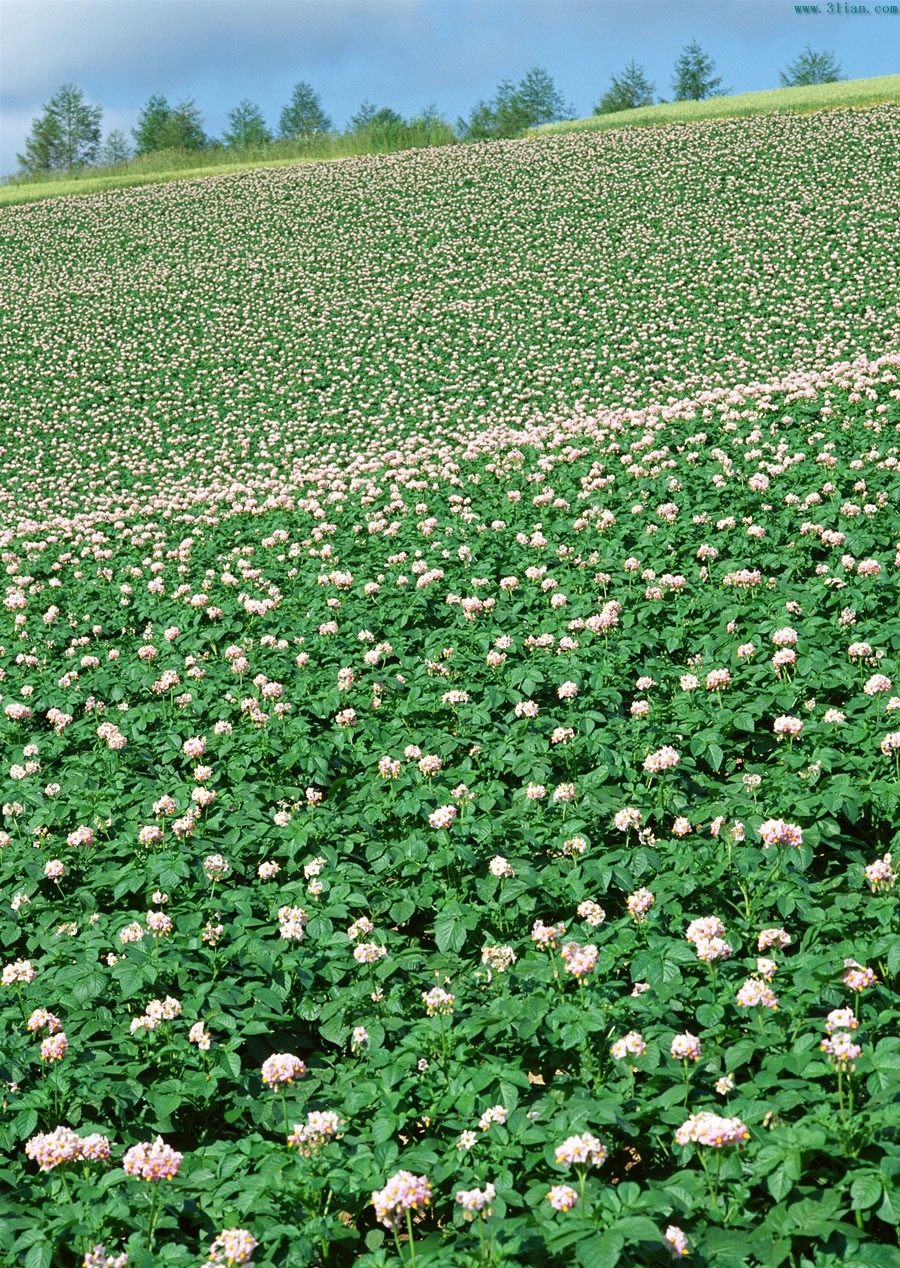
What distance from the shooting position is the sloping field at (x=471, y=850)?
350 cm

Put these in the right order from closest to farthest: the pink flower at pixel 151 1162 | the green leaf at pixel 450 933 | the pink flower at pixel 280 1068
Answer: the pink flower at pixel 151 1162, the pink flower at pixel 280 1068, the green leaf at pixel 450 933

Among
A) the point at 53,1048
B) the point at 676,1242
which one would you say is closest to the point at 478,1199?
the point at 676,1242

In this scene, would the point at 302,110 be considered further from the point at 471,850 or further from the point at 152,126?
the point at 471,850

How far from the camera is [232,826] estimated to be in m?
6.39

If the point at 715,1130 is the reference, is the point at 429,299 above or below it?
above

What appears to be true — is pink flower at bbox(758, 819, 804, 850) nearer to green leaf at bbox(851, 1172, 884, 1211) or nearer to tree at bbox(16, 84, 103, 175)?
green leaf at bbox(851, 1172, 884, 1211)

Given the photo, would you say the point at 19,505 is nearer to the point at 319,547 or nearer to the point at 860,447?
the point at 319,547

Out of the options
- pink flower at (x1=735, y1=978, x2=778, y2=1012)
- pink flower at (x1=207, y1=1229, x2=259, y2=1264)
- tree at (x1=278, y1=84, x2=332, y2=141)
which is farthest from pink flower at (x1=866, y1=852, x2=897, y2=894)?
tree at (x1=278, y1=84, x2=332, y2=141)

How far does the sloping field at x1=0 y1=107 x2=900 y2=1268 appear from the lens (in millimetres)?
3496

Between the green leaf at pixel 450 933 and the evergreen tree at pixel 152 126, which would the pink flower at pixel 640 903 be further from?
the evergreen tree at pixel 152 126

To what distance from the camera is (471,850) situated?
557 cm

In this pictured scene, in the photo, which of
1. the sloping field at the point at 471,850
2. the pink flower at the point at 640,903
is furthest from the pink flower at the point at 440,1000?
the pink flower at the point at 640,903

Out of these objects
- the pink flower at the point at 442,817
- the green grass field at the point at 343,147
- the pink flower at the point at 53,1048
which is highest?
the green grass field at the point at 343,147

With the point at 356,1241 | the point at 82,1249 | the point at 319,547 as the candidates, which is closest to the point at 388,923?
the point at 356,1241
